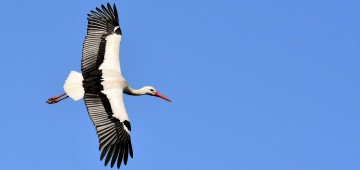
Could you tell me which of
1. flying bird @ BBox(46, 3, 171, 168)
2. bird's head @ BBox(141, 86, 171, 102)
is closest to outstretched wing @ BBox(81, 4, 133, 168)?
flying bird @ BBox(46, 3, 171, 168)

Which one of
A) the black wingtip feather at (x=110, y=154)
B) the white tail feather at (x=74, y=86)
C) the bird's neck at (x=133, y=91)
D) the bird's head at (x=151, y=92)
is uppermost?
the bird's head at (x=151, y=92)

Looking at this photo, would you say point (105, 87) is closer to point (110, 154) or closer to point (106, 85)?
point (106, 85)

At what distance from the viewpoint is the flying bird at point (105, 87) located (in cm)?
1933

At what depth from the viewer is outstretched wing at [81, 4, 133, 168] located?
1928 cm

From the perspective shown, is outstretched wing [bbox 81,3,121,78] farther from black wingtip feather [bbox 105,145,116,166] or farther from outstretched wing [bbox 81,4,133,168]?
black wingtip feather [bbox 105,145,116,166]

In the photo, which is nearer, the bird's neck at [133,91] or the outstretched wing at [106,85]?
the outstretched wing at [106,85]

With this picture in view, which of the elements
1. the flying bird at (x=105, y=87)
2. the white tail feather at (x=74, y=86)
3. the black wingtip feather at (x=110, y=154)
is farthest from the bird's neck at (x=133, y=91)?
the black wingtip feather at (x=110, y=154)

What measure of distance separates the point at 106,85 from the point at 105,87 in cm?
9

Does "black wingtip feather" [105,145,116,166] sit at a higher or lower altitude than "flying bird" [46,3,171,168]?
lower

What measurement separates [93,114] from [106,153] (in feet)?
3.84

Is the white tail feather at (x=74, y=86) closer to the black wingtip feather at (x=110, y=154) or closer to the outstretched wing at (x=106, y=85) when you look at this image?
the outstretched wing at (x=106, y=85)

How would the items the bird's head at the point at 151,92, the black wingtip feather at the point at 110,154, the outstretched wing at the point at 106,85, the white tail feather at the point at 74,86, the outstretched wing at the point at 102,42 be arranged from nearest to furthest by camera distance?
the black wingtip feather at the point at 110,154 < the outstretched wing at the point at 106,85 < the white tail feather at the point at 74,86 < the outstretched wing at the point at 102,42 < the bird's head at the point at 151,92

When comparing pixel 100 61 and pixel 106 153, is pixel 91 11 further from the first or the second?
pixel 106 153

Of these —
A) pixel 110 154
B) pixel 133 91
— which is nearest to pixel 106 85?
pixel 133 91
